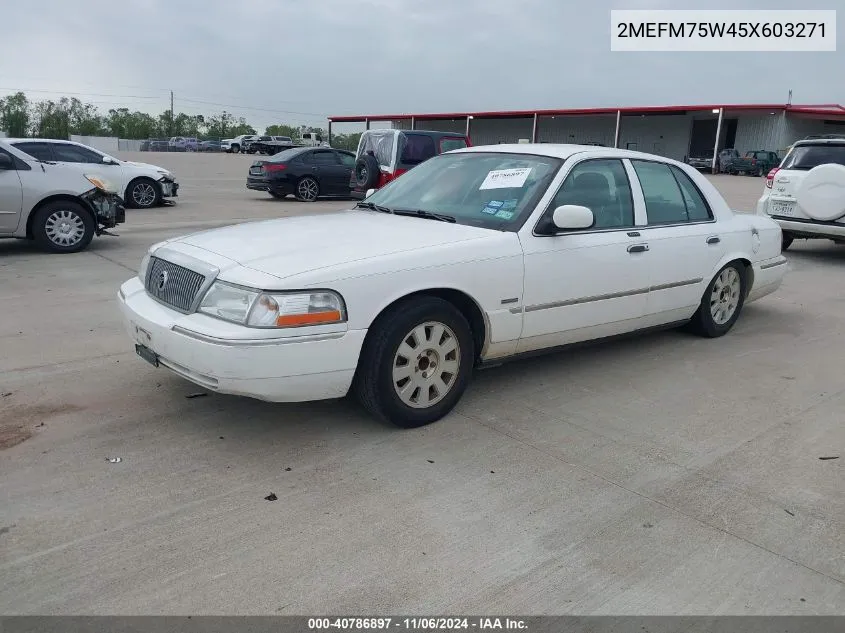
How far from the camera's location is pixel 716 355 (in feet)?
18.6

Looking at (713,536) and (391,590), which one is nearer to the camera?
(391,590)

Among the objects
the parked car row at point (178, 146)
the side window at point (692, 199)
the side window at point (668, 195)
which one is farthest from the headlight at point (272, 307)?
the parked car row at point (178, 146)

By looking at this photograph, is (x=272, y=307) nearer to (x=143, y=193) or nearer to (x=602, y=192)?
(x=602, y=192)

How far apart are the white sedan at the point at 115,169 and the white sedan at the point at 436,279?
938 cm

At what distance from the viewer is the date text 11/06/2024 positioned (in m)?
2.49

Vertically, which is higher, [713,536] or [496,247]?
[496,247]

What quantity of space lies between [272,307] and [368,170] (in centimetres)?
1161

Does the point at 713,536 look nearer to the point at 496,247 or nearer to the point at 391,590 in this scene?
the point at 391,590

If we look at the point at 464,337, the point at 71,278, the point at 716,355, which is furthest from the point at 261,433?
the point at 71,278

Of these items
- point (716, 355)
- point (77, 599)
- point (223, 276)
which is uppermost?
point (223, 276)

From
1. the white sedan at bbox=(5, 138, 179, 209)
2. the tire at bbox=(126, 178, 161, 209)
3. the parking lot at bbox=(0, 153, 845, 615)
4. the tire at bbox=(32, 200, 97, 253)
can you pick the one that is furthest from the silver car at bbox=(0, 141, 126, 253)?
the tire at bbox=(126, 178, 161, 209)

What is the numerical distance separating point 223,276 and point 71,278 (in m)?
5.07

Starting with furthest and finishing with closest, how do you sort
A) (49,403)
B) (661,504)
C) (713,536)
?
1. (49,403)
2. (661,504)
3. (713,536)

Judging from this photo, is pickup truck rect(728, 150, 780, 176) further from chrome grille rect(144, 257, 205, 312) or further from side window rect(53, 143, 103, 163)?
chrome grille rect(144, 257, 205, 312)
